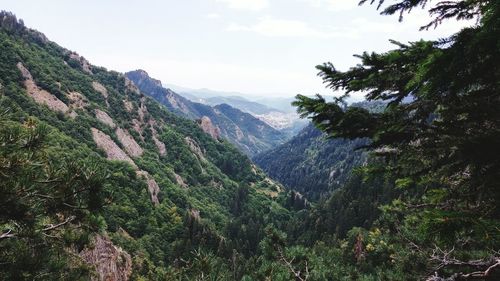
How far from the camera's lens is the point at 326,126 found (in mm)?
7484

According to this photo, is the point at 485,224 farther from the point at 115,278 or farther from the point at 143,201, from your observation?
the point at 143,201

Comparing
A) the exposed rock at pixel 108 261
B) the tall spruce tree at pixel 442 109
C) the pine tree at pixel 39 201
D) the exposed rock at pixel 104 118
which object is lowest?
the exposed rock at pixel 108 261

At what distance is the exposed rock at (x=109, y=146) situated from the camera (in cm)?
12391

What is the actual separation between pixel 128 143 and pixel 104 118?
13034 mm

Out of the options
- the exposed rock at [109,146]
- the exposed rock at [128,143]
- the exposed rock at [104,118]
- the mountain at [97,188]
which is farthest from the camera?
the exposed rock at [128,143]

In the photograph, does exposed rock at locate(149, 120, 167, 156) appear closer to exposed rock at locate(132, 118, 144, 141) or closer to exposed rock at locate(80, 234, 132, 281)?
exposed rock at locate(132, 118, 144, 141)

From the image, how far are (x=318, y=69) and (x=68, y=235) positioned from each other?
7.55 meters

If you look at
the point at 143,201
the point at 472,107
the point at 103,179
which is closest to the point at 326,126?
the point at 472,107

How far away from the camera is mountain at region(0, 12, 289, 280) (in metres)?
8.42

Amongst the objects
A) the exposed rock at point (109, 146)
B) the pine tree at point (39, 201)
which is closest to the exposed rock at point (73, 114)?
the exposed rock at point (109, 146)

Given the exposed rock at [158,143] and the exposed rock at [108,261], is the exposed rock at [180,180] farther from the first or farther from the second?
the exposed rock at [108,261]

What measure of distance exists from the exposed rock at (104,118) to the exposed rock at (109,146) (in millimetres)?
14472

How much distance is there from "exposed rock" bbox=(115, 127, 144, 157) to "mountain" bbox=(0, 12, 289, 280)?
1.79 feet

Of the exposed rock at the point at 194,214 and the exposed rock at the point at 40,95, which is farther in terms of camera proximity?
the exposed rock at the point at 40,95
